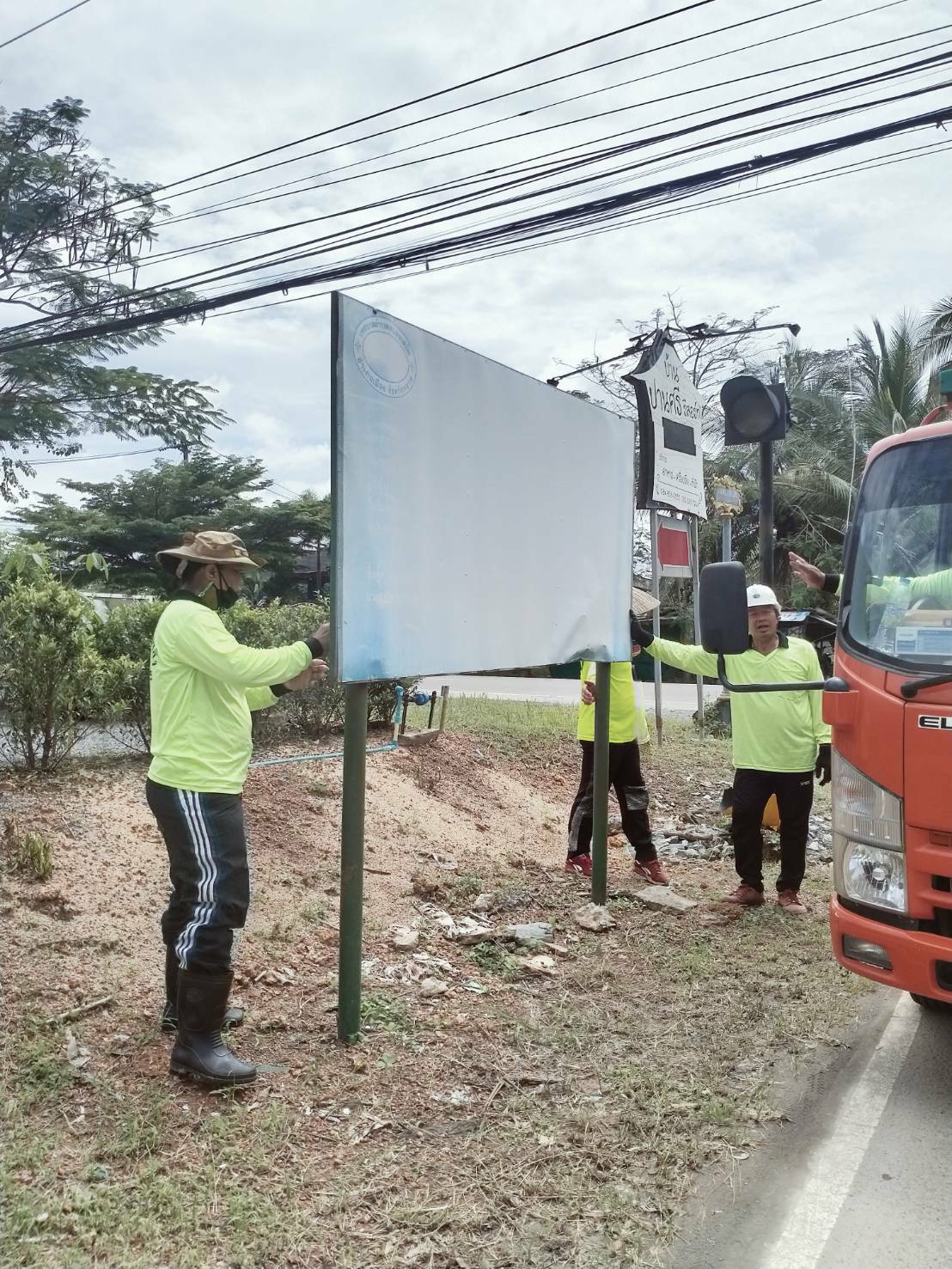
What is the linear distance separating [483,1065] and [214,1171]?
3.83ft

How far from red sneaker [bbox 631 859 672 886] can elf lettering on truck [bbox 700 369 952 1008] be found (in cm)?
291

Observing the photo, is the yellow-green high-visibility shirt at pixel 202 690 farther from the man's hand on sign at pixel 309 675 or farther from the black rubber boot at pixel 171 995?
the black rubber boot at pixel 171 995

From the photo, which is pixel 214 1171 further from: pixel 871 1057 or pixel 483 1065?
pixel 871 1057

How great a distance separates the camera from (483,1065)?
3.74m

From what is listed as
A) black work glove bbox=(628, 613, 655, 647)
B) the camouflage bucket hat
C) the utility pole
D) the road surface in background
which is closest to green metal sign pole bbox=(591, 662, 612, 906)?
black work glove bbox=(628, 613, 655, 647)

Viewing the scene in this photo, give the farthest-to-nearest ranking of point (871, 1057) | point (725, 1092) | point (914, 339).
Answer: point (914, 339) → point (871, 1057) → point (725, 1092)

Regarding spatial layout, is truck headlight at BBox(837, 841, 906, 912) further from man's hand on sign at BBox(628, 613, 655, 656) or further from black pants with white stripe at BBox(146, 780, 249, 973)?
man's hand on sign at BBox(628, 613, 655, 656)

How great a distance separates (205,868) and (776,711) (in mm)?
3495

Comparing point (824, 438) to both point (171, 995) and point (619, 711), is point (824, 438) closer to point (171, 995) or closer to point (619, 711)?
point (619, 711)

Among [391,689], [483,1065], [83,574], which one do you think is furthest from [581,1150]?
[83,574]

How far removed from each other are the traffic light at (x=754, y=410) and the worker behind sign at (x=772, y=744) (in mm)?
1263

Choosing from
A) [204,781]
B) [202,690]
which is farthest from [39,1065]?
[202,690]

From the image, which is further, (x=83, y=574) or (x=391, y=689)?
(x=83, y=574)

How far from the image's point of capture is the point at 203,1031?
3.42m
